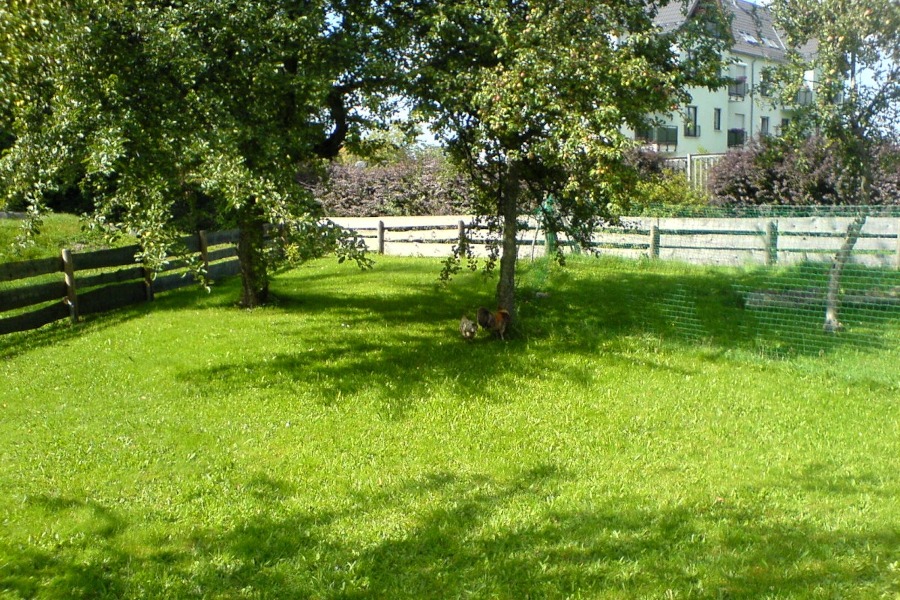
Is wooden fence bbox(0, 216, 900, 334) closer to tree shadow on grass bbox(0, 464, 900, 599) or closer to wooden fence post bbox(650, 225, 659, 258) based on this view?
wooden fence post bbox(650, 225, 659, 258)

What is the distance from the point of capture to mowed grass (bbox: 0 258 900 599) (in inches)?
194

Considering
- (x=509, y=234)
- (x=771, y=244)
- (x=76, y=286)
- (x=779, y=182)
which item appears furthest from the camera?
(x=779, y=182)

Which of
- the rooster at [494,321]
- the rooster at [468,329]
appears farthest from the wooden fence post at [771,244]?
the rooster at [468,329]

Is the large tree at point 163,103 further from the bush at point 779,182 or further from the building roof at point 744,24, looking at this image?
the bush at point 779,182

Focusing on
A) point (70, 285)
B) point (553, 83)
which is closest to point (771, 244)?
point (553, 83)

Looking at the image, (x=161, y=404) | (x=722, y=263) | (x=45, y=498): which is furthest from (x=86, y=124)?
(x=722, y=263)

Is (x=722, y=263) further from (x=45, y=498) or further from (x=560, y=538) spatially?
(x=45, y=498)

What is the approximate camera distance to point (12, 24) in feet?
23.7

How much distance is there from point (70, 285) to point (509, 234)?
697 cm

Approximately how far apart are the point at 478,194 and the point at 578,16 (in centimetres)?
285

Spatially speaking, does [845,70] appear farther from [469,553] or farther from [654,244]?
[469,553]

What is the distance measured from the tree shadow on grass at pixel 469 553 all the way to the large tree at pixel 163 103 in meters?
3.30

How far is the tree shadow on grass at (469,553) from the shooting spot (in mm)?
4750

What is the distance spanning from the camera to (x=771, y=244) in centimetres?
1213
